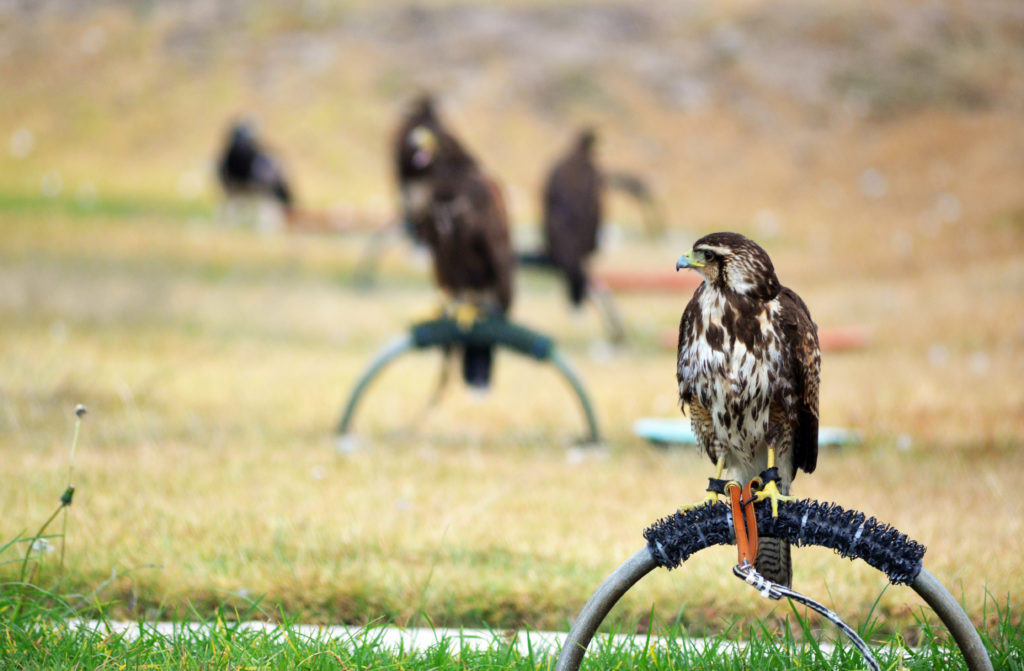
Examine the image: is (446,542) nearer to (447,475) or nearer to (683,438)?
(447,475)

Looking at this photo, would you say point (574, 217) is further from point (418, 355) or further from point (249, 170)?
point (249, 170)

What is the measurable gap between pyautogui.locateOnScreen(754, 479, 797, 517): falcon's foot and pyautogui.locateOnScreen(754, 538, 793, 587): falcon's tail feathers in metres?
0.13

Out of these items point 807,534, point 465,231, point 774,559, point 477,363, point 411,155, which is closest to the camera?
A: point 807,534

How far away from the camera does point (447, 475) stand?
409cm

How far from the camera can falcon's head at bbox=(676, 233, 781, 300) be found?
75.2 inches

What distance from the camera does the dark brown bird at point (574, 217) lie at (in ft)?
22.3

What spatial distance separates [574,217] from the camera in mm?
6809

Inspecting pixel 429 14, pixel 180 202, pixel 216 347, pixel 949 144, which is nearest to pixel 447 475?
pixel 216 347

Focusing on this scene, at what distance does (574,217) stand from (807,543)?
5.06 meters

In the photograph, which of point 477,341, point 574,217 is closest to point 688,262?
point 477,341

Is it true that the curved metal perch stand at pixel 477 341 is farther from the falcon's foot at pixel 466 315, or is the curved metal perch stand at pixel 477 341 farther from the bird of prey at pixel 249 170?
the bird of prey at pixel 249 170

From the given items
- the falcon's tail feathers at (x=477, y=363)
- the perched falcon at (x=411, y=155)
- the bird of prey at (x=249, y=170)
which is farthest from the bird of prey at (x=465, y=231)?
the bird of prey at (x=249, y=170)

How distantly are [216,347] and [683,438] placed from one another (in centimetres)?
359

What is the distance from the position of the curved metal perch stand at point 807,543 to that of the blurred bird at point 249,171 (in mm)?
9906
